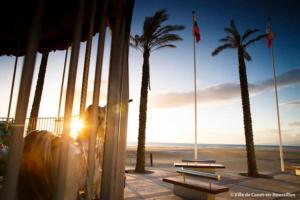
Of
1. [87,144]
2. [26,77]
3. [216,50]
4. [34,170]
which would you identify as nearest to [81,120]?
[87,144]

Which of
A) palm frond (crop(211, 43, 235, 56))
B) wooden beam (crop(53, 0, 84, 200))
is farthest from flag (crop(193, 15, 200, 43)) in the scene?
wooden beam (crop(53, 0, 84, 200))

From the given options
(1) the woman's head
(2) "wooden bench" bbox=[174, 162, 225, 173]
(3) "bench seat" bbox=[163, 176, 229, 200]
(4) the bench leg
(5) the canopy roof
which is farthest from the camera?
(2) "wooden bench" bbox=[174, 162, 225, 173]

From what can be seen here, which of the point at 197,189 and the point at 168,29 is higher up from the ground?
the point at 168,29

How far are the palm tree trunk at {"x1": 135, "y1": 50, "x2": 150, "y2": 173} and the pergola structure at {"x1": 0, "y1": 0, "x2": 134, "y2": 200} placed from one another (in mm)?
9045

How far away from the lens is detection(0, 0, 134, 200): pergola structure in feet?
3.85

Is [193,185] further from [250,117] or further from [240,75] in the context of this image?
[240,75]

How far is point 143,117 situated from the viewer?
12.9m

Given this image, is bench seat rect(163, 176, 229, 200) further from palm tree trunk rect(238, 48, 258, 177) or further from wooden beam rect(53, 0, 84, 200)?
palm tree trunk rect(238, 48, 258, 177)

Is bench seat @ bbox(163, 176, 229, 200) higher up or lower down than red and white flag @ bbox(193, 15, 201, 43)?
lower down

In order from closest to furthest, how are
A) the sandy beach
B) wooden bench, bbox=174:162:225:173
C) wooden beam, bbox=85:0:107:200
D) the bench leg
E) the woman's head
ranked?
1. wooden beam, bbox=85:0:107:200
2. the woman's head
3. the bench leg
4. wooden bench, bbox=174:162:225:173
5. the sandy beach

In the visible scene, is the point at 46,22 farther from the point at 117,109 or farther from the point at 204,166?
the point at 204,166

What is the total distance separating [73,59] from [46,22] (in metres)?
2.50

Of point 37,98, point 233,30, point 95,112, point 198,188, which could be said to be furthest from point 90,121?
point 233,30

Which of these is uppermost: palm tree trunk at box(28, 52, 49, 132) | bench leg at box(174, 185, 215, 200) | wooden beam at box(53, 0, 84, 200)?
palm tree trunk at box(28, 52, 49, 132)
